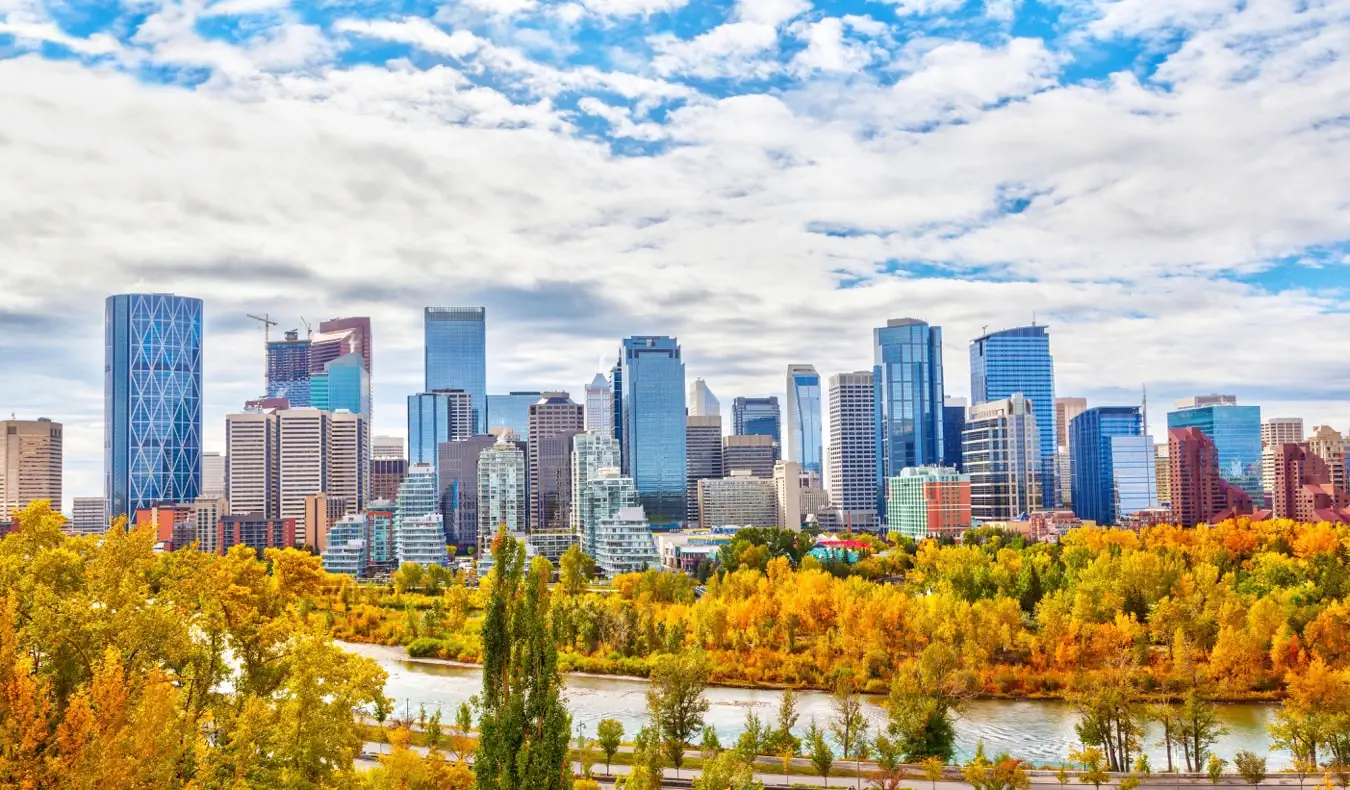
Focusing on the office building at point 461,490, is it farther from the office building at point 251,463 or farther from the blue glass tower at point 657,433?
the office building at point 251,463

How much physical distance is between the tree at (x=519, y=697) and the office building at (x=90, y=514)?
549ft

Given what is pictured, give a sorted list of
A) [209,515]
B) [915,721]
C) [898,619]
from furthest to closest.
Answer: [209,515], [898,619], [915,721]

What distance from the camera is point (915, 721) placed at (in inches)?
1182

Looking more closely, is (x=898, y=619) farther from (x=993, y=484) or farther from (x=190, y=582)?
(x=993, y=484)

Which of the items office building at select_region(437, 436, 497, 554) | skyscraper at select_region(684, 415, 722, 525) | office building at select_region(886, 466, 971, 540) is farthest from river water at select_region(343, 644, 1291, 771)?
skyscraper at select_region(684, 415, 722, 525)

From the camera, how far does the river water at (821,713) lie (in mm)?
32250

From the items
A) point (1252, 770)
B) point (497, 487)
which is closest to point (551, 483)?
Result: point (497, 487)

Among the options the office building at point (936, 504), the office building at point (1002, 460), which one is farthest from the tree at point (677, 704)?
the office building at point (1002, 460)

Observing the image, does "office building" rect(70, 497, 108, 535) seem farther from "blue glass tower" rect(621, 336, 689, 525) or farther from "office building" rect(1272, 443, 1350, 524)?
"office building" rect(1272, 443, 1350, 524)

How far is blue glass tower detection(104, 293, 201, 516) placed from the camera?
178 metres

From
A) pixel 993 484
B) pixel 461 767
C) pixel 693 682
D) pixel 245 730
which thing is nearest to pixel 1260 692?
pixel 693 682

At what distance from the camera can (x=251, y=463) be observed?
16612 cm

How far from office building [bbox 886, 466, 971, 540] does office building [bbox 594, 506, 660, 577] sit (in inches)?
1497

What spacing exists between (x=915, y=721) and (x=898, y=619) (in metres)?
15.3
